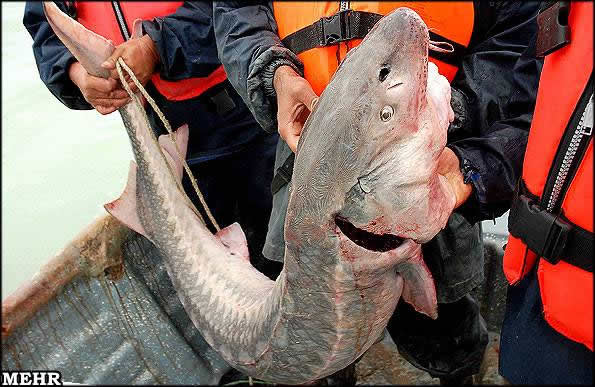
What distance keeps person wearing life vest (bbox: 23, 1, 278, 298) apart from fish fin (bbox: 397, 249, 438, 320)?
4.63 ft

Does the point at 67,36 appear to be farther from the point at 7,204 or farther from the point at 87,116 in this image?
the point at 87,116

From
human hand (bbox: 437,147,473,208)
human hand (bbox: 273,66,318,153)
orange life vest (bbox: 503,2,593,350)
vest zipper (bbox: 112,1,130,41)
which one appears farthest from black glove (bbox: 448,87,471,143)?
vest zipper (bbox: 112,1,130,41)

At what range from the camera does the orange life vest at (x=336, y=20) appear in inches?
70.9

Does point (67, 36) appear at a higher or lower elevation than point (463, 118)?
higher

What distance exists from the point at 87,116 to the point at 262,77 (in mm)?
6637

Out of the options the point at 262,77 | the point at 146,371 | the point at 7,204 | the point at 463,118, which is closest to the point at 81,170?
the point at 7,204

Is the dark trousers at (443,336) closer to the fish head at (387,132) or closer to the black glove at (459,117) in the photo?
the black glove at (459,117)

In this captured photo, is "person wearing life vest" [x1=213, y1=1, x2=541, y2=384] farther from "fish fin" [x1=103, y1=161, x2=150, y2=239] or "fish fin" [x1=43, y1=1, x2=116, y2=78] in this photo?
"fish fin" [x1=103, y1=161, x2=150, y2=239]

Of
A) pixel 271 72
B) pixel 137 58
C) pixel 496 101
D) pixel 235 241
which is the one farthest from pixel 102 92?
pixel 496 101

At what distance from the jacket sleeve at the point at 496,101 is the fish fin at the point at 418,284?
0.22m

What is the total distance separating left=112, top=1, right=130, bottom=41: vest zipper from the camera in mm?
2934

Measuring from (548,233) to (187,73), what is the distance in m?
2.01

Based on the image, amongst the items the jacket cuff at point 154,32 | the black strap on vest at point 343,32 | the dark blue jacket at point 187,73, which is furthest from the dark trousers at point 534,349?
the jacket cuff at point 154,32

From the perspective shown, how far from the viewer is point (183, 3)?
2963 mm
